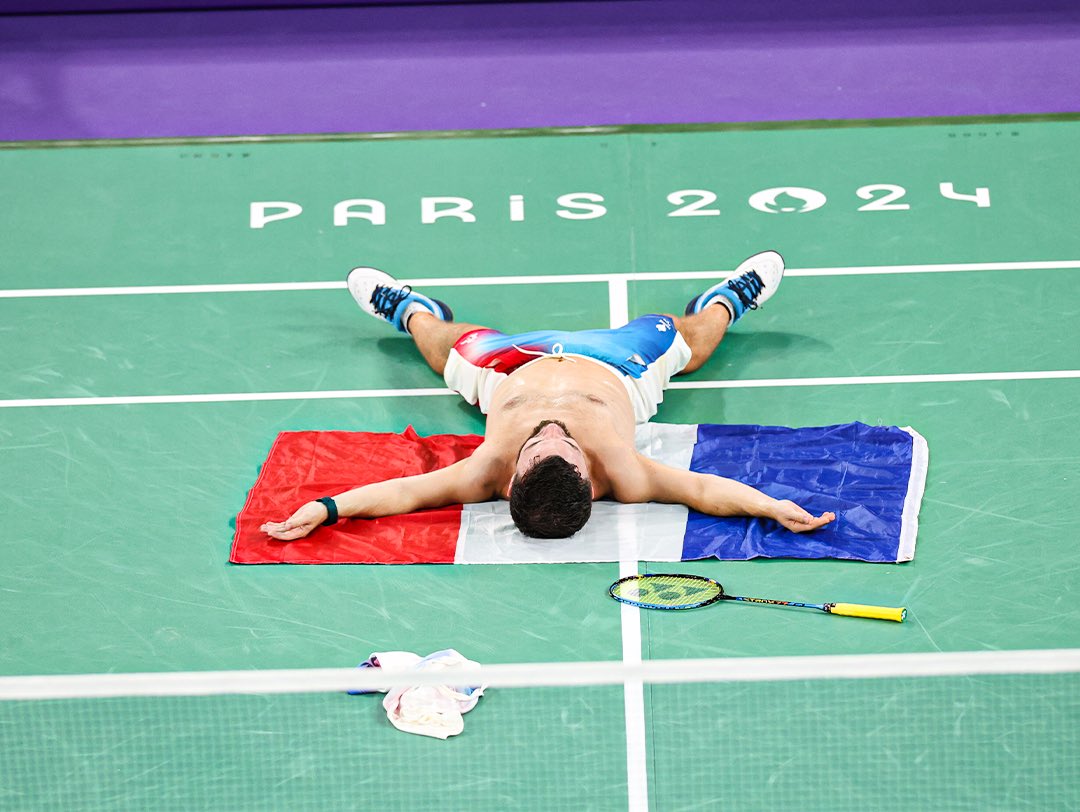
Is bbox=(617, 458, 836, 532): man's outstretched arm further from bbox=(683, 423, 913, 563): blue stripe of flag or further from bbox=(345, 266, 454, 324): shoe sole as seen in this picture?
bbox=(345, 266, 454, 324): shoe sole

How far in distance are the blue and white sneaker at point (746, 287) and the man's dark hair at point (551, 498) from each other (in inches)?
86.8

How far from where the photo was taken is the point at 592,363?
9.02 metres

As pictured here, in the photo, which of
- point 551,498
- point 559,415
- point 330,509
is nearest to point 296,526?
point 330,509

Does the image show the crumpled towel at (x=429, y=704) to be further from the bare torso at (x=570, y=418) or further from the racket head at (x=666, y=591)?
the bare torso at (x=570, y=418)

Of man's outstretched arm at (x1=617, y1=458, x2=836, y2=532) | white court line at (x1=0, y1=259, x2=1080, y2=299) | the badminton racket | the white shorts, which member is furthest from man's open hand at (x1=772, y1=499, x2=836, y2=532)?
white court line at (x1=0, y1=259, x2=1080, y2=299)

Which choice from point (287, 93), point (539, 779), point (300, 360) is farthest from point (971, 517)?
point (287, 93)

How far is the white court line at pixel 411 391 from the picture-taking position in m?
9.43

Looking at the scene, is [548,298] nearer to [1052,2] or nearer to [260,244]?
[260,244]

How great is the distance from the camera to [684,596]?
7.75m

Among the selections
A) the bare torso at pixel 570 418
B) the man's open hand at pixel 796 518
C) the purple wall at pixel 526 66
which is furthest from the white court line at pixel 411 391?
the purple wall at pixel 526 66

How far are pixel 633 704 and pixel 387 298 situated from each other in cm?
375

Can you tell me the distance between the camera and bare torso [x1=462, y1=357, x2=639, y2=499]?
8.41m

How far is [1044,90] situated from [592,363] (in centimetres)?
550

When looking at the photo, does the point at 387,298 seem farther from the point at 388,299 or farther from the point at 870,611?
the point at 870,611
